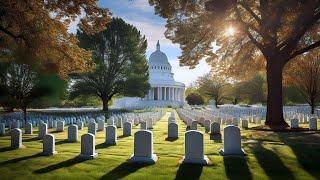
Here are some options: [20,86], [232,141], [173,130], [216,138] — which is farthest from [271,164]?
[20,86]

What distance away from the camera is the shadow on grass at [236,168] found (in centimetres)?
1026

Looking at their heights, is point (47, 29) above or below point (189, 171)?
above

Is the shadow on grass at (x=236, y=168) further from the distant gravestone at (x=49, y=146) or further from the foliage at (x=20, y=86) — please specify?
the foliage at (x=20, y=86)

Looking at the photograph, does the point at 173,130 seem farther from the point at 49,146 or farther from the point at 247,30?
the point at 247,30

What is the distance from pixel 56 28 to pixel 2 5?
2.87 meters

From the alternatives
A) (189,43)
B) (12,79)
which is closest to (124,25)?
(12,79)

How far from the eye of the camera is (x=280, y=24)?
21281 mm

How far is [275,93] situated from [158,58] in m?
105

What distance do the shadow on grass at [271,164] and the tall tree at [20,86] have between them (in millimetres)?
23485

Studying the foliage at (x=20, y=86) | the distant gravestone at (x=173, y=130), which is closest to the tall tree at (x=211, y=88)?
the foliage at (x=20, y=86)

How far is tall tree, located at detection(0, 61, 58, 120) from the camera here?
108 feet

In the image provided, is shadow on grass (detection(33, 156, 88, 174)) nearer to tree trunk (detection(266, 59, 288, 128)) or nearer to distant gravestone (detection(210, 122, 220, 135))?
distant gravestone (detection(210, 122, 220, 135))

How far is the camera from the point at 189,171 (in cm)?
1074

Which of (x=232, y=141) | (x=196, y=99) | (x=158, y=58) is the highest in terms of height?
(x=158, y=58)
